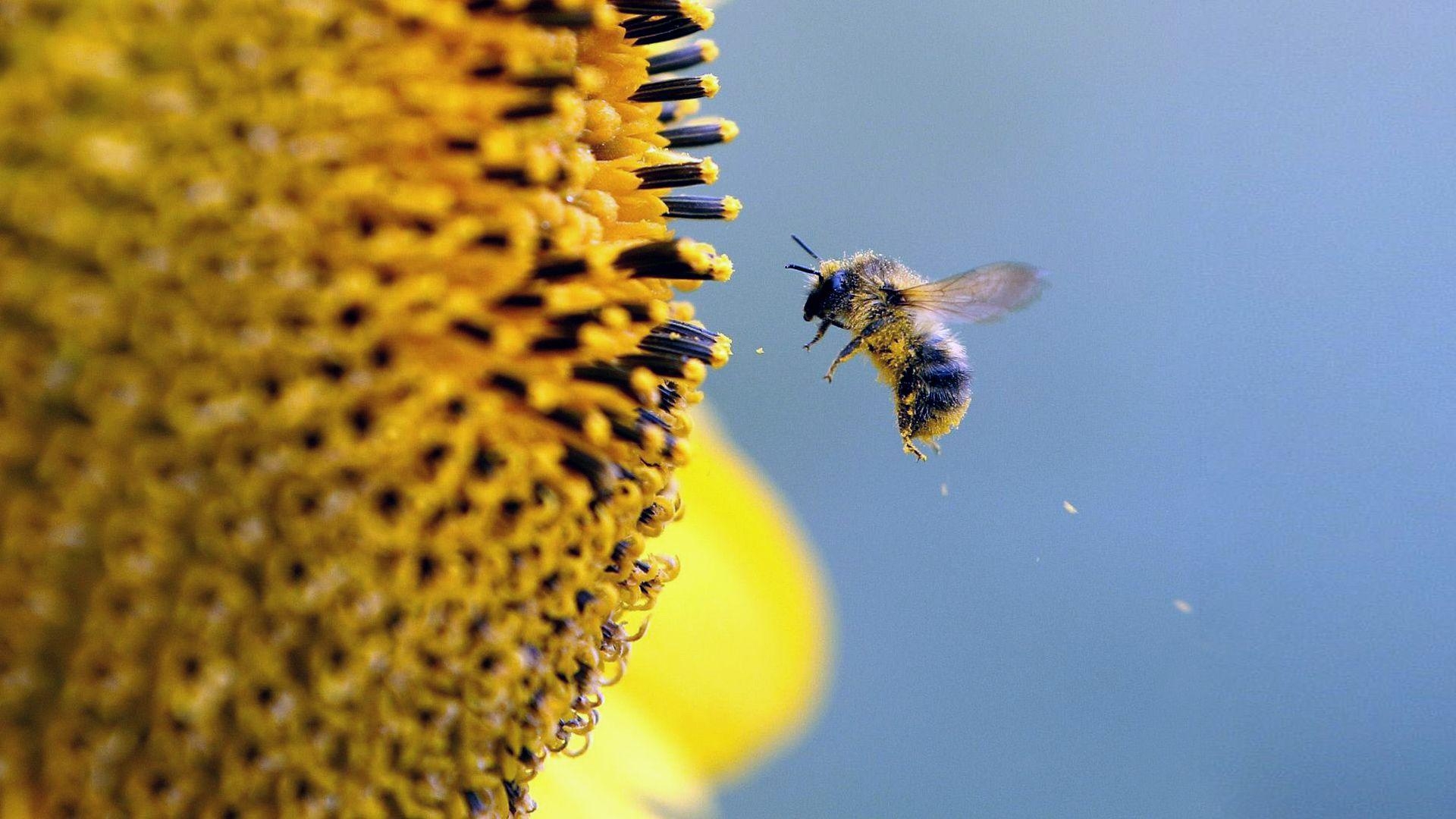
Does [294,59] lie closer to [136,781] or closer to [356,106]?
[356,106]

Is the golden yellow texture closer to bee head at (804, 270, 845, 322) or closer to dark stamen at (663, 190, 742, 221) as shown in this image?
dark stamen at (663, 190, 742, 221)

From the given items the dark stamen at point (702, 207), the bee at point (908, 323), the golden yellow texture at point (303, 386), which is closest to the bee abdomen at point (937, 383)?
the bee at point (908, 323)

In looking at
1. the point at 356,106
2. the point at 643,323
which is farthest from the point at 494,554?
the point at 356,106

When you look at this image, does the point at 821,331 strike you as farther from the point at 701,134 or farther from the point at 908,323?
the point at 701,134

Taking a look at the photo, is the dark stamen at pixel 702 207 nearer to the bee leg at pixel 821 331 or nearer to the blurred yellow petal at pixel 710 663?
the bee leg at pixel 821 331

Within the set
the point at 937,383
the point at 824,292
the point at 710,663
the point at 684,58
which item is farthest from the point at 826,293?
the point at 710,663

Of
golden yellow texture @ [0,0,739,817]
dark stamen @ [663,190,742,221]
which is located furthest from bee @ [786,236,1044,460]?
golden yellow texture @ [0,0,739,817]
